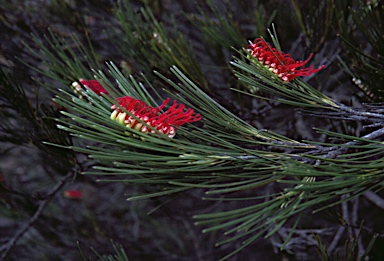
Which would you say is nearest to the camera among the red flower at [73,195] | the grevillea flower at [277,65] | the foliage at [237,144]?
the foliage at [237,144]

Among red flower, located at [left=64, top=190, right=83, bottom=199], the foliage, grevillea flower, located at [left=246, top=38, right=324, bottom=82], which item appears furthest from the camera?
red flower, located at [left=64, top=190, right=83, bottom=199]

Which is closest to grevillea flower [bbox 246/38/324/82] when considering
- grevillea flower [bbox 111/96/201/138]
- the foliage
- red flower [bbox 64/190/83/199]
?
the foliage

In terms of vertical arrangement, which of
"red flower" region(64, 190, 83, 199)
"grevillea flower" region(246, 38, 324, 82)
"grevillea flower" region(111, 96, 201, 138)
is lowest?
"red flower" region(64, 190, 83, 199)

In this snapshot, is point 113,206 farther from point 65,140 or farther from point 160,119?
point 160,119

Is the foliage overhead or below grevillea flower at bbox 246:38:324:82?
below

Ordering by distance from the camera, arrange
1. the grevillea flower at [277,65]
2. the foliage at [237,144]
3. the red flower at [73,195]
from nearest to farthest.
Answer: the foliage at [237,144] → the grevillea flower at [277,65] → the red flower at [73,195]

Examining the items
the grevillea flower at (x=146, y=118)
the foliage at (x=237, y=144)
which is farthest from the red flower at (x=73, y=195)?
the grevillea flower at (x=146, y=118)

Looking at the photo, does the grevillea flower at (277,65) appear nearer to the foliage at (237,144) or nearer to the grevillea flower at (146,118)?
the foliage at (237,144)

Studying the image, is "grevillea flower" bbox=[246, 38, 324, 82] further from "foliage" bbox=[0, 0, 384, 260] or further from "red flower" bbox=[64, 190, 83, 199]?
"red flower" bbox=[64, 190, 83, 199]

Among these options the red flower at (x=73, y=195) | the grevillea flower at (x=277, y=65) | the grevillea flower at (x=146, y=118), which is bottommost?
the red flower at (x=73, y=195)

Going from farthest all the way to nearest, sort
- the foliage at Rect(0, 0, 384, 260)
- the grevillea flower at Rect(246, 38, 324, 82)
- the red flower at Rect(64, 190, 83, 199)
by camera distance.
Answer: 1. the red flower at Rect(64, 190, 83, 199)
2. the grevillea flower at Rect(246, 38, 324, 82)
3. the foliage at Rect(0, 0, 384, 260)

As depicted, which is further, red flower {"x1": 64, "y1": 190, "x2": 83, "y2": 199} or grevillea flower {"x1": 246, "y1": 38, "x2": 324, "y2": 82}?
red flower {"x1": 64, "y1": 190, "x2": 83, "y2": 199}

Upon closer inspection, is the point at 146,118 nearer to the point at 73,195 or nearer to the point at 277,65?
the point at 277,65

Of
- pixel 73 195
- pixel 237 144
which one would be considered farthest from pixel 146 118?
pixel 73 195
